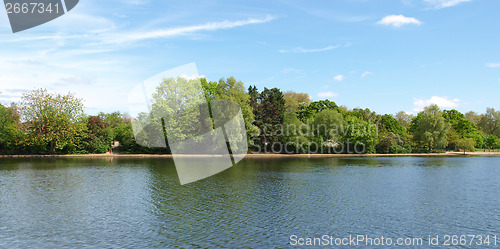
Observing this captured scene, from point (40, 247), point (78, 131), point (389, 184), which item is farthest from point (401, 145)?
point (40, 247)

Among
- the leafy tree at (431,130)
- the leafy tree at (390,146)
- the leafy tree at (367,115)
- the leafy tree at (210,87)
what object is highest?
the leafy tree at (210,87)

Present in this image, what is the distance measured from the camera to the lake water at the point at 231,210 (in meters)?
18.5

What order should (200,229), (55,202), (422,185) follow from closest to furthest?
1. (200,229)
2. (55,202)
3. (422,185)

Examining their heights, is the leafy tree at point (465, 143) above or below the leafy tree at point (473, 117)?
below

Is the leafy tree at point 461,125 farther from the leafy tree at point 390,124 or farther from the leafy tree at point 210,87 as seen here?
the leafy tree at point 210,87

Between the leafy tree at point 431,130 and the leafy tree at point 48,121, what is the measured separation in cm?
8880

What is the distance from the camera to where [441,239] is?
18516 millimetres

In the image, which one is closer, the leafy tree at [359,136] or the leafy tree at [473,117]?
the leafy tree at [359,136]

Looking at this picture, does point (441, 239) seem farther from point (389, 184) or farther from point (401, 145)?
point (401, 145)

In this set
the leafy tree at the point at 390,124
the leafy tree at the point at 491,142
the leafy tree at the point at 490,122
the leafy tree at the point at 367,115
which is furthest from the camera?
the leafy tree at the point at 490,122

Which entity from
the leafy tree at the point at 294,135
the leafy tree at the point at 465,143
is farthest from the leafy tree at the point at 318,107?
the leafy tree at the point at 465,143

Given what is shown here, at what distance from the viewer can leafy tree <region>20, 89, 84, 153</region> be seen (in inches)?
2977

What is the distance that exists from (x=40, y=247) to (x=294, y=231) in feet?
42.1

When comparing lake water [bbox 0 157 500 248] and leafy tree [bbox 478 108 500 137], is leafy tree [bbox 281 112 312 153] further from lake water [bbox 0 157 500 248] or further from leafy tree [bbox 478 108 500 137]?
leafy tree [bbox 478 108 500 137]
